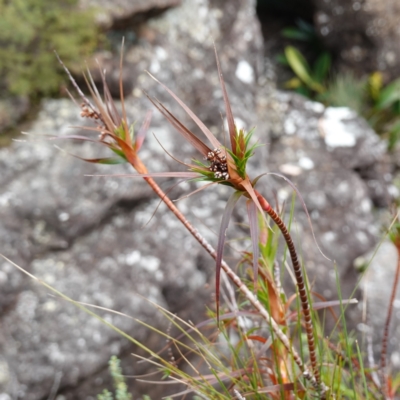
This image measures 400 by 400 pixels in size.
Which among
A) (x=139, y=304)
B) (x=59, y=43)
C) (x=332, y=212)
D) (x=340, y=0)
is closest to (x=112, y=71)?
(x=59, y=43)

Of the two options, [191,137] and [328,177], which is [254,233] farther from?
[328,177]

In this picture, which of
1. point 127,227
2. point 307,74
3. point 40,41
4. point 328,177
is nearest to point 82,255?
point 127,227

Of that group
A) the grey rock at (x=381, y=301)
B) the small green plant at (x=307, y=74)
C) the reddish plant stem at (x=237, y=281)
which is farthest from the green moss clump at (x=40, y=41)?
the small green plant at (x=307, y=74)

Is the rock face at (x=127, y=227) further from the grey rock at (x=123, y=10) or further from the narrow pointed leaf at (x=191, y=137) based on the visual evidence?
the narrow pointed leaf at (x=191, y=137)

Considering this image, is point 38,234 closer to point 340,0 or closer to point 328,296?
point 328,296

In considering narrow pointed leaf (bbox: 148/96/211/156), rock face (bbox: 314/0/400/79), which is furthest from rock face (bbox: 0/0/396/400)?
rock face (bbox: 314/0/400/79)

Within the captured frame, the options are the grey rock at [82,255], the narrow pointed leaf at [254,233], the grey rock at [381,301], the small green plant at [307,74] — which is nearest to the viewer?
the narrow pointed leaf at [254,233]
